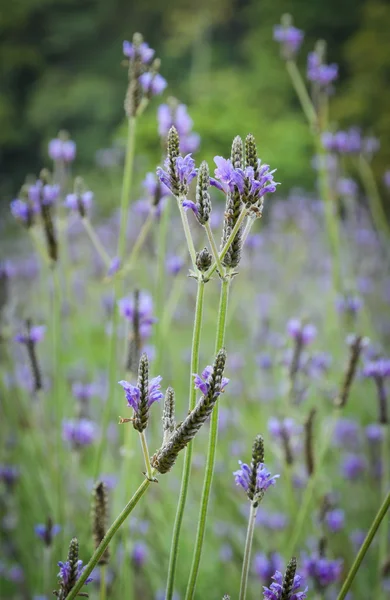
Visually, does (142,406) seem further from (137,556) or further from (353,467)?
(353,467)

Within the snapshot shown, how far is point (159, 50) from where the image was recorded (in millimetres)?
3250

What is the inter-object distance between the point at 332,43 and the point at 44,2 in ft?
5.58

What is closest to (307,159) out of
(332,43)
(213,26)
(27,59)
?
(332,43)

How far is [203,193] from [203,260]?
1.9 inches

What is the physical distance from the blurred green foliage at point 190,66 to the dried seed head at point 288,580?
2.32 m

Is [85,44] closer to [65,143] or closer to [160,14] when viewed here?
[160,14]

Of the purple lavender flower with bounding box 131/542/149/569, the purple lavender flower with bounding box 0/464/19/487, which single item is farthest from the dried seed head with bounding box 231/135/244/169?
the purple lavender flower with bounding box 0/464/19/487

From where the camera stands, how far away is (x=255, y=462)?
1.22 ft

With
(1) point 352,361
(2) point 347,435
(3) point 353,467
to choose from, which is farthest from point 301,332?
(2) point 347,435

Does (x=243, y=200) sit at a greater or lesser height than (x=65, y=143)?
lesser

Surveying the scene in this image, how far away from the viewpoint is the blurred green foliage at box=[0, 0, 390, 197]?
2936mm

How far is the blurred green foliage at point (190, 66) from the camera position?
294 cm

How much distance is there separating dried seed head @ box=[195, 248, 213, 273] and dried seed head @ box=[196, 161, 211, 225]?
2 centimetres

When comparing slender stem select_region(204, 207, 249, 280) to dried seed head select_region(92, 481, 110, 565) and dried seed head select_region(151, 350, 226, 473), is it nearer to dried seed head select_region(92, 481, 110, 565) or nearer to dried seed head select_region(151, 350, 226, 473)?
dried seed head select_region(151, 350, 226, 473)
